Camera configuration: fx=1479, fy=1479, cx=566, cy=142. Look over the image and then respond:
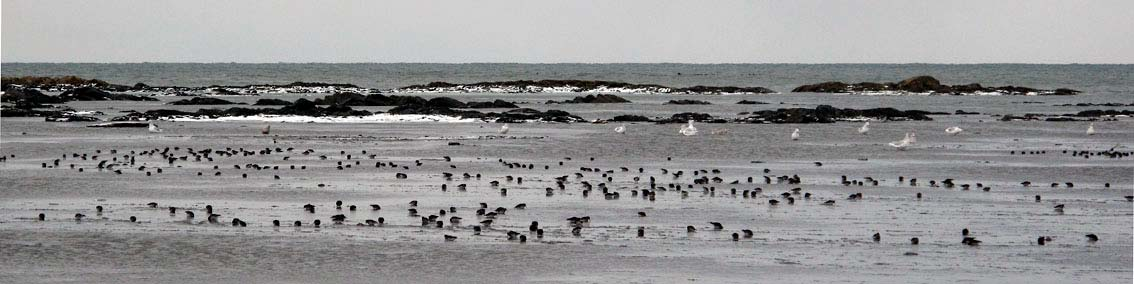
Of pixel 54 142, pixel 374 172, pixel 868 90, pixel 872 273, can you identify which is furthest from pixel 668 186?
pixel 868 90

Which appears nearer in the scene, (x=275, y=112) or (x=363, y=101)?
(x=275, y=112)

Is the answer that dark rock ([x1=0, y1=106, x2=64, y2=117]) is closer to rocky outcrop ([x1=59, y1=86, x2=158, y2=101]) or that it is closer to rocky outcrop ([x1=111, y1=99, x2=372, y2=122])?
rocky outcrop ([x1=111, y1=99, x2=372, y2=122])

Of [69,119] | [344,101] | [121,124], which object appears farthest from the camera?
[344,101]

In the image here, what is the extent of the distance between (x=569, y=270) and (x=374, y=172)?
13.6m

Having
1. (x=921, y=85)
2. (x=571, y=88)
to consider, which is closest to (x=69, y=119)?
(x=571, y=88)

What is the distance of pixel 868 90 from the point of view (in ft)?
328

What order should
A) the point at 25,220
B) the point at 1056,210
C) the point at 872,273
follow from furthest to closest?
the point at 1056,210 → the point at 25,220 → the point at 872,273

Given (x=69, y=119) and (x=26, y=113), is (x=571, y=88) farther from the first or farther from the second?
(x=69, y=119)

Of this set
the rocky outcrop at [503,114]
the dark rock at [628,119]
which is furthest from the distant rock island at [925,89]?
the dark rock at [628,119]

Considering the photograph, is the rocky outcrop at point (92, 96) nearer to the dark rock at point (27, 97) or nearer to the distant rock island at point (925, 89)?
the dark rock at point (27, 97)

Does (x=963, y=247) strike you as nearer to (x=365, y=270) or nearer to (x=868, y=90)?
(x=365, y=270)

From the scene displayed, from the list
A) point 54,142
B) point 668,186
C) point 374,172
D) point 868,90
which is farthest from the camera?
point 868,90

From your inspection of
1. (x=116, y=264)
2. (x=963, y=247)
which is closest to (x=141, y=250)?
(x=116, y=264)

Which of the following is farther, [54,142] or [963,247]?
[54,142]
